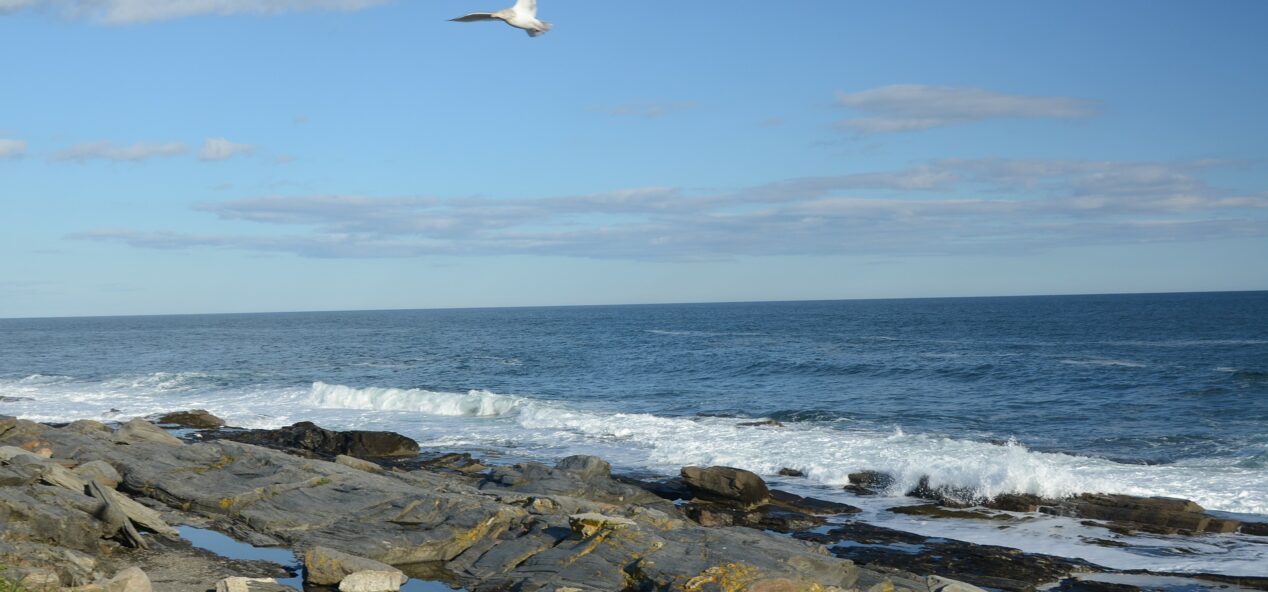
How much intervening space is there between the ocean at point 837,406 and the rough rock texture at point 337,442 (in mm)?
1977

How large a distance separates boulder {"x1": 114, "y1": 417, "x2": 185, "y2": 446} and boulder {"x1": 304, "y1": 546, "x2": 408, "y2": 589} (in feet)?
36.4

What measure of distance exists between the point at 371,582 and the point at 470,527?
2.78m

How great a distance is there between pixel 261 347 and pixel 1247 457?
268 feet

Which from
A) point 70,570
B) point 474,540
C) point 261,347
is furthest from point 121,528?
point 261,347

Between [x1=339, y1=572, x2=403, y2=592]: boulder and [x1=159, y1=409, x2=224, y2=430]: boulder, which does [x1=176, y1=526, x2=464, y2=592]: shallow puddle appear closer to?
[x1=339, y1=572, x2=403, y2=592]: boulder

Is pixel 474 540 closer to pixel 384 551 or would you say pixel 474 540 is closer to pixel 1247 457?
pixel 384 551

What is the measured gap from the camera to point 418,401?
140ft

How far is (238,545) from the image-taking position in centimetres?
1659

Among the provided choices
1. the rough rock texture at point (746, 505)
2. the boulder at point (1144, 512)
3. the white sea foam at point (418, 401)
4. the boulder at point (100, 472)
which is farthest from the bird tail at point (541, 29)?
the white sea foam at point (418, 401)

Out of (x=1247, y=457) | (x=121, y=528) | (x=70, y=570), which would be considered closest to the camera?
(x=70, y=570)

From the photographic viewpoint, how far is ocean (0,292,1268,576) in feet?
75.6

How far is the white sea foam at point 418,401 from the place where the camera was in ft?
130

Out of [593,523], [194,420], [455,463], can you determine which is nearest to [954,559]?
[593,523]

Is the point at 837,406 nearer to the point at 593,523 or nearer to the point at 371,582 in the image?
the point at 593,523
